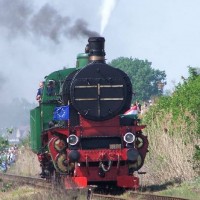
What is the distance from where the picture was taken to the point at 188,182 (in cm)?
2072

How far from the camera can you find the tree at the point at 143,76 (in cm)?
9556

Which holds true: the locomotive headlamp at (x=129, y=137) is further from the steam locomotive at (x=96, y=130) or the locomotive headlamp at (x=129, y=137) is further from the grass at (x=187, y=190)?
the grass at (x=187, y=190)

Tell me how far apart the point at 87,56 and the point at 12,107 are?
153465mm

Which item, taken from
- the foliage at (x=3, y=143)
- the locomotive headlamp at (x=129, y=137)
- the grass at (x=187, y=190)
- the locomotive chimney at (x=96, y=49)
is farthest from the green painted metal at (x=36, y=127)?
the grass at (x=187, y=190)

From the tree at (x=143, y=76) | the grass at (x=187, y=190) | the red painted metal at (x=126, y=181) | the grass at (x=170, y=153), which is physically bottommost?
the grass at (x=187, y=190)

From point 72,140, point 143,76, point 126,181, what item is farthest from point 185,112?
point 143,76

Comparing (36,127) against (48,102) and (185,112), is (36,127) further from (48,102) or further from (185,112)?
(185,112)

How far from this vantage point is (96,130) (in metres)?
20.0

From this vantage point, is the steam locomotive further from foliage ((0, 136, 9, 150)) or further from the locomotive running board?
foliage ((0, 136, 9, 150))

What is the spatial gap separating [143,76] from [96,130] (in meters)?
79.3

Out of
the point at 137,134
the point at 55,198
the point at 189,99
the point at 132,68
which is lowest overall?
Answer: the point at 55,198

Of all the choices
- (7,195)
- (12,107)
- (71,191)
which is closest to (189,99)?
(7,195)

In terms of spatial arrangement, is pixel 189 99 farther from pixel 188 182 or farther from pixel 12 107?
pixel 12 107

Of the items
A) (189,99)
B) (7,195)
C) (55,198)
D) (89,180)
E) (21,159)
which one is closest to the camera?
(55,198)
